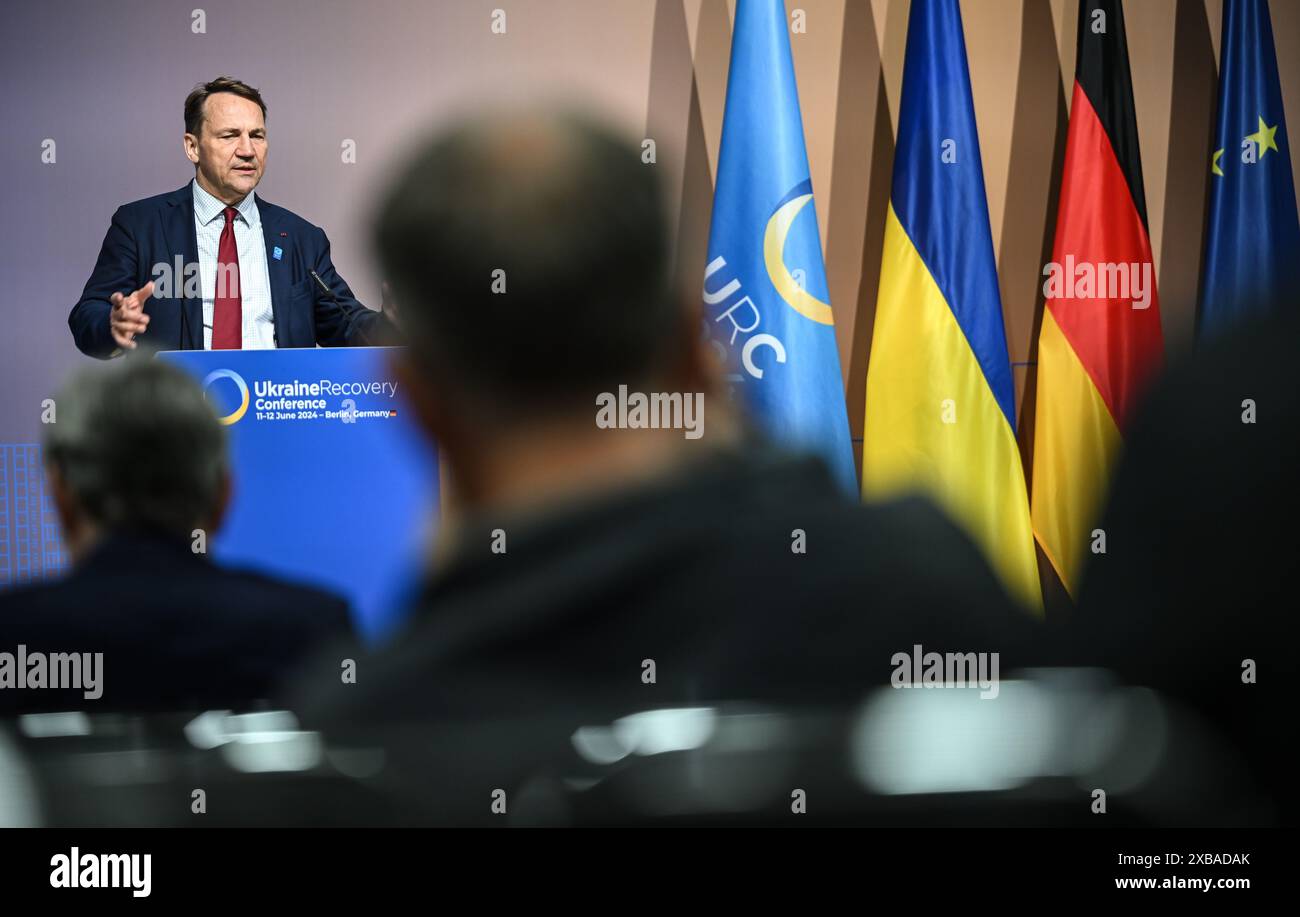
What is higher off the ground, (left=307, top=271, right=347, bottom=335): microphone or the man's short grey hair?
(left=307, top=271, right=347, bottom=335): microphone

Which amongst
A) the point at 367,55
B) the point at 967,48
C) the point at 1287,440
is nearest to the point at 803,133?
the point at 967,48

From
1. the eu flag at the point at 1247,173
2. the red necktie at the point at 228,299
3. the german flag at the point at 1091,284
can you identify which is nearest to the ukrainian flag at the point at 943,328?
the german flag at the point at 1091,284

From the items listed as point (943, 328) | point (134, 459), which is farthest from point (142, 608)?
point (943, 328)

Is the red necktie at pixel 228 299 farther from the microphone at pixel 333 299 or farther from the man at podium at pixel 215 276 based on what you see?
the microphone at pixel 333 299

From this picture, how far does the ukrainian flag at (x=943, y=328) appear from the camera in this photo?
249cm

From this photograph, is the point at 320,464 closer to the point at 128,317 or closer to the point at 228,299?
the point at 228,299

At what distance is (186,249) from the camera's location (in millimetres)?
2385

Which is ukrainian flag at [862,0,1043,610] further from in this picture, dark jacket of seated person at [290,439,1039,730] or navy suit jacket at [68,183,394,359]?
dark jacket of seated person at [290,439,1039,730]

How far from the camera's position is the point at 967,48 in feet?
9.02

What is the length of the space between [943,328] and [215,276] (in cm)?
175

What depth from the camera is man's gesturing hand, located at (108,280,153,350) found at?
2.43 meters

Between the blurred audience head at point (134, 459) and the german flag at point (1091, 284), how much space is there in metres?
1.98

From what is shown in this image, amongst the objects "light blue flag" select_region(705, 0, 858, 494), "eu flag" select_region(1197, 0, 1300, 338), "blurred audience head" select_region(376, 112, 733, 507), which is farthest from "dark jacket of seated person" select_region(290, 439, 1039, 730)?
"eu flag" select_region(1197, 0, 1300, 338)
